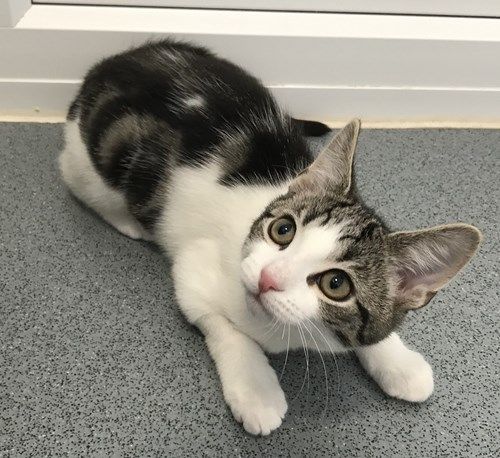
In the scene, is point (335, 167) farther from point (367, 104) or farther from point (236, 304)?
point (367, 104)

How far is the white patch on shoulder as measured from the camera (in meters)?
1.10

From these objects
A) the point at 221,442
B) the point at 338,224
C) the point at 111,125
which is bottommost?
the point at 221,442

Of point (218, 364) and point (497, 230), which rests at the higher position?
point (497, 230)

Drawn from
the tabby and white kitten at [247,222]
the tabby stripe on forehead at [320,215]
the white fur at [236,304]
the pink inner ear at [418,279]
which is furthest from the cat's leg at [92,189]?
the pink inner ear at [418,279]

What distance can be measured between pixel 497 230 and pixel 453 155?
0.28 meters

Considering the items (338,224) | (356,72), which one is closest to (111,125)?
(338,224)

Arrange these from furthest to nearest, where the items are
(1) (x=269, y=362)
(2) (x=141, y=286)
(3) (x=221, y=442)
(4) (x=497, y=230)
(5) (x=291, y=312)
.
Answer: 1. (4) (x=497, y=230)
2. (2) (x=141, y=286)
3. (1) (x=269, y=362)
4. (3) (x=221, y=442)
5. (5) (x=291, y=312)

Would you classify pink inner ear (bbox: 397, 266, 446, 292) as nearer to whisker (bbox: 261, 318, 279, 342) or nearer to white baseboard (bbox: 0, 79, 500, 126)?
whisker (bbox: 261, 318, 279, 342)

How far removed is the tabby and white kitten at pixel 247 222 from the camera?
2.65 ft

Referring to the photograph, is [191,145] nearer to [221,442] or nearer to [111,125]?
[111,125]

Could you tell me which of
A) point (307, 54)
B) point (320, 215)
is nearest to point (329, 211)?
point (320, 215)

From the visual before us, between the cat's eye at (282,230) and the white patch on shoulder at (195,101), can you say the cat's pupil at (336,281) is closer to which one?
the cat's eye at (282,230)

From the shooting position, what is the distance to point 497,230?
137 centimetres

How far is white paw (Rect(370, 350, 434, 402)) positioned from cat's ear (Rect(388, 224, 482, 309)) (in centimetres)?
22
